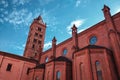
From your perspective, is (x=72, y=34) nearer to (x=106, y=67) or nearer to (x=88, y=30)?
(x=88, y=30)

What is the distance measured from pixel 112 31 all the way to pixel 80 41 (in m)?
7.81

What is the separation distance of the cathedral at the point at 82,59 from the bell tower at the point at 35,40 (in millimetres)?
9843

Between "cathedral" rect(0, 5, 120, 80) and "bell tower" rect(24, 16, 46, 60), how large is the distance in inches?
388

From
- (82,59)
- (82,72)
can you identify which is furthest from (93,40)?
(82,72)

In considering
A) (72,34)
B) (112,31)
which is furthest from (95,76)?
(72,34)

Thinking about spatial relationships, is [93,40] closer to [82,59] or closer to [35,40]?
[82,59]

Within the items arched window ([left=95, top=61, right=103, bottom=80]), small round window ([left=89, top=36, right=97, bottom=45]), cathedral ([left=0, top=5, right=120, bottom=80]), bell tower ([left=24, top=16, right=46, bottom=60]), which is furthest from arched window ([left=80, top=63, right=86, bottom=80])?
bell tower ([left=24, top=16, right=46, bottom=60])

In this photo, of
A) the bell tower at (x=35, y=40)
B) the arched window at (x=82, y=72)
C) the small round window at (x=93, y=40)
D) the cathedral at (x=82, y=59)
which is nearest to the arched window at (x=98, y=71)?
the cathedral at (x=82, y=59)

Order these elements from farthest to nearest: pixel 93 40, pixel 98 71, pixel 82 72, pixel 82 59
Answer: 1. pixel 93 40
2. pixel 82 59
3. pixel 82 72
4. pixel 98 71

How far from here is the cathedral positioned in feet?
51.9

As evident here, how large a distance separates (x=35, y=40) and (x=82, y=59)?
110 feet

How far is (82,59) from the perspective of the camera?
691 inches

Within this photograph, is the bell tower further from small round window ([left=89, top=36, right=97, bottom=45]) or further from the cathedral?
small round window ([left=89, top=36, right=97, bottom=45])

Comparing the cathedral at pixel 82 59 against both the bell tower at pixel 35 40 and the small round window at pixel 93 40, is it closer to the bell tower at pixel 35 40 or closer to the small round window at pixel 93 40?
the small round window at pixel 93 40
